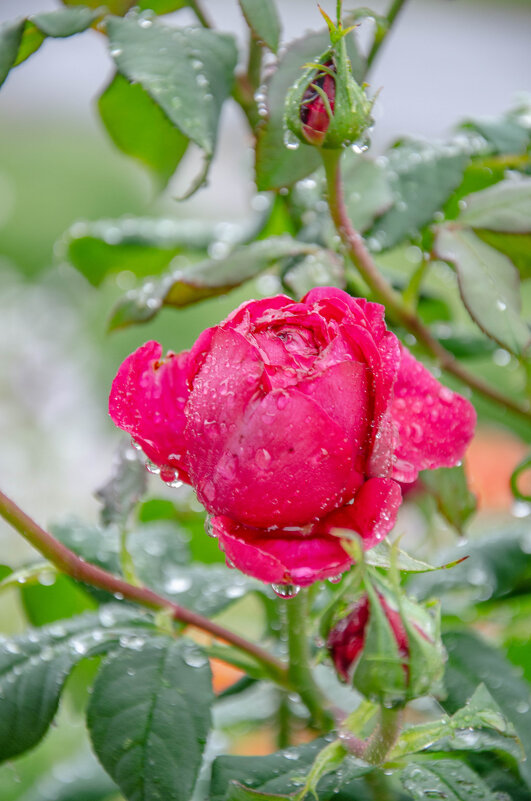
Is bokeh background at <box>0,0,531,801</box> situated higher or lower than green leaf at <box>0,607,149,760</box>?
lower

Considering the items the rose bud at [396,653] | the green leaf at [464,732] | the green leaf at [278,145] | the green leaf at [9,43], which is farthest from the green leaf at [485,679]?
the green leaf at [9,43]

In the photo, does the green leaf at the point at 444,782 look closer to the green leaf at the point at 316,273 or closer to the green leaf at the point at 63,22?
the green leaf at the point at 316,273

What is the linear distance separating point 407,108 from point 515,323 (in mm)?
3819

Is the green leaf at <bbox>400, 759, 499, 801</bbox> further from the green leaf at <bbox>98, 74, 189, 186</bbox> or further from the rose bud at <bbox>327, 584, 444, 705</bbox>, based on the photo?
the green leaf at <bbox>98, 74, 189, 186</bbox>

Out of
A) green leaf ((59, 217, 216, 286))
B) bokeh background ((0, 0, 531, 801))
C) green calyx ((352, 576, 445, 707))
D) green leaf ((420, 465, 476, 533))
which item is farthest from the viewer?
bokeh background ((0, 0, 531, 801))

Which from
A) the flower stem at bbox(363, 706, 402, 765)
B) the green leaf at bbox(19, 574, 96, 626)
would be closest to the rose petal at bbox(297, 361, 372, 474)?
the flower stem at bbox(363, 706, 402, 765)

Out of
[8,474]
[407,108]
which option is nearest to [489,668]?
[8,474]

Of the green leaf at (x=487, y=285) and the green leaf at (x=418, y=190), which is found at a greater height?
the green leaf at (x=418, y=190)

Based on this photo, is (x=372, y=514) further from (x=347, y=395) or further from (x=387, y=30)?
(x=387, y=30)

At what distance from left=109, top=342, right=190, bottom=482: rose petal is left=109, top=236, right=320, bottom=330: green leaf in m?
0.11

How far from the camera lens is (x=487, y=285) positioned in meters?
0.45

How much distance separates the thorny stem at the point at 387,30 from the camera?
1.79 feet

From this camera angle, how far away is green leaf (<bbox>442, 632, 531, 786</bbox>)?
0.46 meters

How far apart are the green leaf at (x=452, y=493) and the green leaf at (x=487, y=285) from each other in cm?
11
